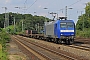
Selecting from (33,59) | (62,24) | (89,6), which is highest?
(89,6)

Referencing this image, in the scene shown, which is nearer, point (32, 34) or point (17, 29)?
point (32, 34)

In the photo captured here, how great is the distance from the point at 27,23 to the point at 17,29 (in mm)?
7566

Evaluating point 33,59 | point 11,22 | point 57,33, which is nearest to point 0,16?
point 11,22

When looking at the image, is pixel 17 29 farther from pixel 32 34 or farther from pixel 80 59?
pixel 80 59

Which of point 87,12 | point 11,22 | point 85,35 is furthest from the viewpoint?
point 11,22

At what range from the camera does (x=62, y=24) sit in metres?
35.2

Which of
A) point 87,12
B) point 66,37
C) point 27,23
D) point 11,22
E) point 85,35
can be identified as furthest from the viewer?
point 11,22

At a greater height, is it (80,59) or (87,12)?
(87,12)

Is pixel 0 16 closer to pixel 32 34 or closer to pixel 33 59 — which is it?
pixel 32 34

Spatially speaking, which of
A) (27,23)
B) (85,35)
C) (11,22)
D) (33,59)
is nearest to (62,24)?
(33,59)

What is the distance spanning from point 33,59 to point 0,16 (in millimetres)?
161171

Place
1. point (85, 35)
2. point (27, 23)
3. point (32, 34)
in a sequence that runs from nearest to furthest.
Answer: point (85, 35) < point (32, 34) < point (27, 23)

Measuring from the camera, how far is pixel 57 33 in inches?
1391

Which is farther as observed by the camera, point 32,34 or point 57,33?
point 32,34
